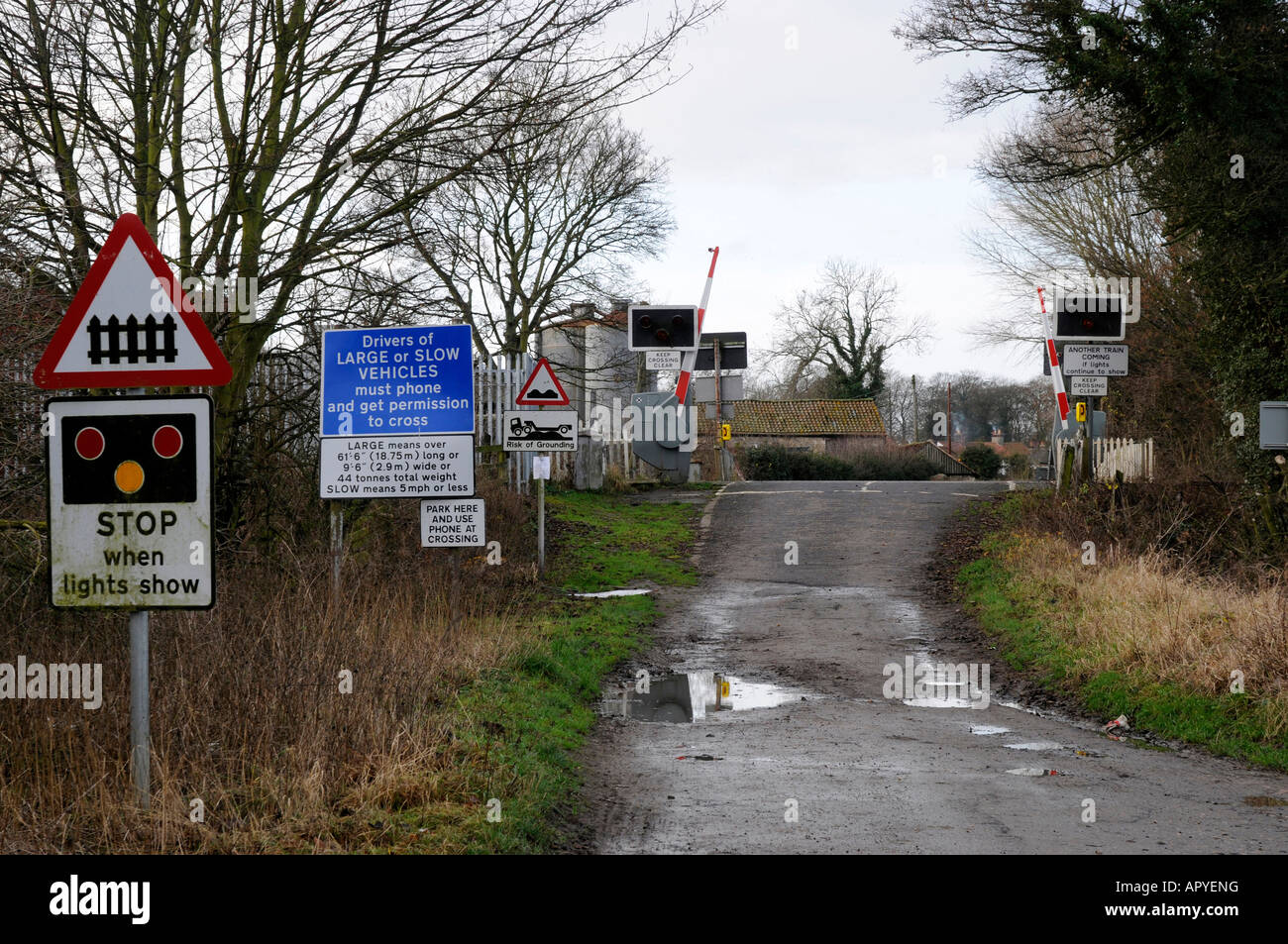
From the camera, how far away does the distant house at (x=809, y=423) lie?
2643 inches

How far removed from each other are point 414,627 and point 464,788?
466 centimetres

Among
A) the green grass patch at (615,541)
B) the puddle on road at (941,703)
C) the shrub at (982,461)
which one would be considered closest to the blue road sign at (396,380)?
the puddle on road at (941,703)

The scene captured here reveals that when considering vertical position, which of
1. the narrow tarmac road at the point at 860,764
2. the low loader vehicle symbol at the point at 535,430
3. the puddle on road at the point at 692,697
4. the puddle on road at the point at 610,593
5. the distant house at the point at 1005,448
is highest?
the low loader vehicle symbol at the point at 535,430

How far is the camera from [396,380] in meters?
12.2

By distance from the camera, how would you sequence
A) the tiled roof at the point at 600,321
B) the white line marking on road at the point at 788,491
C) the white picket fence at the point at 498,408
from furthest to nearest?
the tiled roof at the point at 600,321 → the white line marking on road at the point at 788,491 → the white picket fence at the point at 498,408

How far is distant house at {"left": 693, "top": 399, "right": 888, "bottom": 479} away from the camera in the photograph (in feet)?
220

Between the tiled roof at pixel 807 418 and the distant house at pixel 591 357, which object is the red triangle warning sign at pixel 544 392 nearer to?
the distant house at pixel 591 357

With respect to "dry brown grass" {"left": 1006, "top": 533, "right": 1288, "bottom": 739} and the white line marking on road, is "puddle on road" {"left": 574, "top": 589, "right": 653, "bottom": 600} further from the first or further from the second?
the white line marking on road

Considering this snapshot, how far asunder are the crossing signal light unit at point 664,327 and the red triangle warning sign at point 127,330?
36.8 ft

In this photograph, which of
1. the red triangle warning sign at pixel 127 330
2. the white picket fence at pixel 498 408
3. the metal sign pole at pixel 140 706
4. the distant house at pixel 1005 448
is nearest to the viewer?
the red triangle warning sign at pixel 127 330

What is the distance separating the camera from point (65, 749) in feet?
20.3

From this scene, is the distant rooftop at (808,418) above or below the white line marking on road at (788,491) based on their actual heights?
above

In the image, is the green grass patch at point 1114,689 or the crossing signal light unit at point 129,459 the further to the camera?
the green grass patch at point 1114,689

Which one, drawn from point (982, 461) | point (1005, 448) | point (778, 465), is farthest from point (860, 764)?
point (1005, 448)
